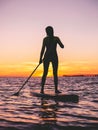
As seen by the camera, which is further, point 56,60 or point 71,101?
point 56,60

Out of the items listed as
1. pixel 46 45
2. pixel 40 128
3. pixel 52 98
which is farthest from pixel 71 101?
pixel 40 128

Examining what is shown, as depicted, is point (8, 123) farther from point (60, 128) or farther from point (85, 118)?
point (85, 118)

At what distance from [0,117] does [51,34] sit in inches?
202

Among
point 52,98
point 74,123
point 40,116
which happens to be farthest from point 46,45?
point 74,123

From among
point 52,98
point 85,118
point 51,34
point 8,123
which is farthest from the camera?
point 51,34

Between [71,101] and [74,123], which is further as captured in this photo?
[71,101]

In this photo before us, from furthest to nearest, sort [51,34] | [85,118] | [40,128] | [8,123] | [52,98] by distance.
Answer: [51,34] → [52,98] → [85,118] → [8,123] → [40,128]

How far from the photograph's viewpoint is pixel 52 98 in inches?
408

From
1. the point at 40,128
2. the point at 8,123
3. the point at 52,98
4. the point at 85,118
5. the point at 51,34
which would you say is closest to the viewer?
the point at 40,128

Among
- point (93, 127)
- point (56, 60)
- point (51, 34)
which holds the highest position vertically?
point (51, 34)

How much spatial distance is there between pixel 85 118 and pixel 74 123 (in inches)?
29.8

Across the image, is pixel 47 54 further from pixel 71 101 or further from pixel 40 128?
pixel 40 128

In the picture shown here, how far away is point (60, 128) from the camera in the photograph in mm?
5660

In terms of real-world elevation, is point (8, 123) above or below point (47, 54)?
below
